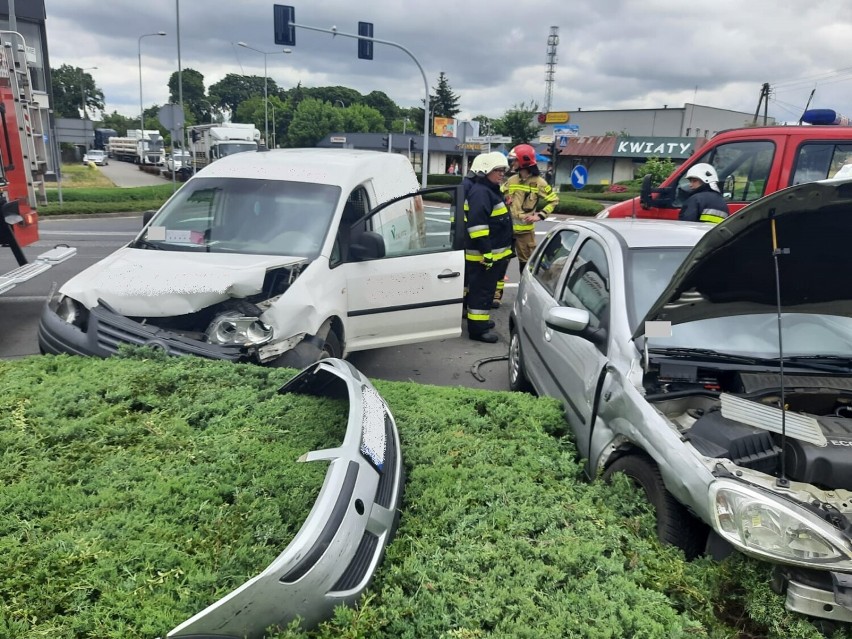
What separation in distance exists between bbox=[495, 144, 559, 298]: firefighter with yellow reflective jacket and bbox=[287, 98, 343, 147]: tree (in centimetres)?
5604

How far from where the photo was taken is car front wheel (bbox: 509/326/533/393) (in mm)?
5194

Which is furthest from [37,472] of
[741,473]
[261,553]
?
[741,473]

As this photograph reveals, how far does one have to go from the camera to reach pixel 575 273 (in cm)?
431

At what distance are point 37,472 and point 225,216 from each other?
10.4ft

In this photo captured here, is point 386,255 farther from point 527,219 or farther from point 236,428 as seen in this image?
point 527,219

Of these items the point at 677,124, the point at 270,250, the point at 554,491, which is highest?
the point at 677,124

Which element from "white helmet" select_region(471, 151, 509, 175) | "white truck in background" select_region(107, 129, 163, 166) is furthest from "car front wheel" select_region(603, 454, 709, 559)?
"white truck in background" select_region(107, 129, 163, 166)

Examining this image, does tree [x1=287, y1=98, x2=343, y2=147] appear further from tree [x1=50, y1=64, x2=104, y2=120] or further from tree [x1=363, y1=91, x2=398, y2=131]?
tree [x1=363, y1=91, x2=398, y2=131]

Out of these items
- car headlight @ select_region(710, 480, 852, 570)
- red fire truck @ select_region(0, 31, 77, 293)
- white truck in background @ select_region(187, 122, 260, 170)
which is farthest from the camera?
white truck in background @ select_region(187, 122, 260, 170)

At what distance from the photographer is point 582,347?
12.0ft

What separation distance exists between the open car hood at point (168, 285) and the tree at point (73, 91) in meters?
86.7

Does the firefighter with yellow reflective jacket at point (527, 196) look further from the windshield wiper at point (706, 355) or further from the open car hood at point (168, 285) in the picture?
the windshield wiper at point (706, 355)

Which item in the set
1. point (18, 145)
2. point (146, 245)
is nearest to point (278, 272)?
point (146, 245)

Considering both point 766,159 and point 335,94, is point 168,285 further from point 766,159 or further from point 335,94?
point 335,94
